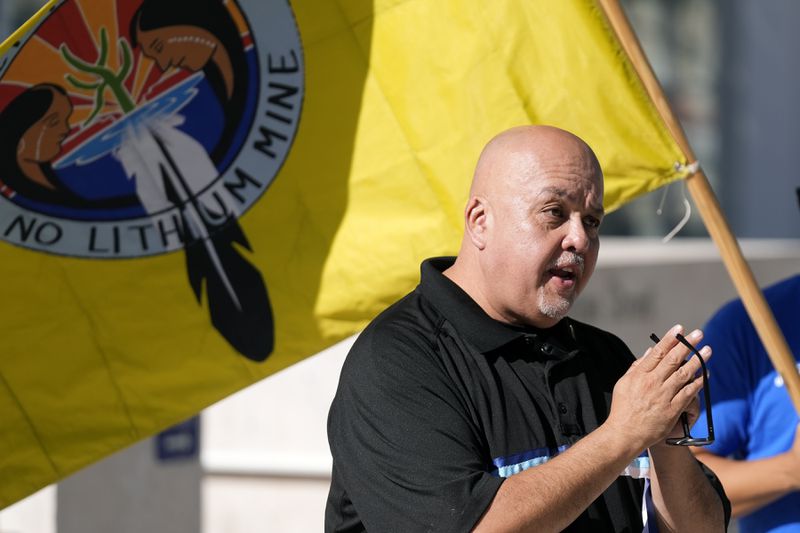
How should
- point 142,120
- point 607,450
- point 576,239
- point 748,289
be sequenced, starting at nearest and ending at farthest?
point 607,450
point 576,239
point 748,289
point 142,120

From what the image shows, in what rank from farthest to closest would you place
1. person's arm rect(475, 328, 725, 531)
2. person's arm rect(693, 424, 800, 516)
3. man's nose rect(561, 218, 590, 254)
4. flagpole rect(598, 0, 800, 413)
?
person's arm rect(693, 424, 800, 516), flagpole rect(598, 0, 800, 413), man's nose rect(561, 218, 590, 254), person's arm rect(475, 328, 725, 531)

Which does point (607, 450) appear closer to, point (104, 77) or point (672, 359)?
point (672, 359)

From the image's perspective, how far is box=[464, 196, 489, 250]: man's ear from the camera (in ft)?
8.43

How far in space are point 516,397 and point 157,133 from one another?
4.43ft

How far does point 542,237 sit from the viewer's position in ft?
8.13

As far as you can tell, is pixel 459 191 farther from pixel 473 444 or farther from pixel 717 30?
pixel 717 30

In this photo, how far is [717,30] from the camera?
1705 centimetres

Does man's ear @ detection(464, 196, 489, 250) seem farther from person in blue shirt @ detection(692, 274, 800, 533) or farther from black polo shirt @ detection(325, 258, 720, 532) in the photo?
person in blue shirt @ detection(692, 274, 800, 533)

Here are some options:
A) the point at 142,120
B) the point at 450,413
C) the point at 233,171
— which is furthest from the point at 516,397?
the point at 142,120

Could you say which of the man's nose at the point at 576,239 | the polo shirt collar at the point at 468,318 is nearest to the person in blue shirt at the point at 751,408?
the polo shirt collar at the point at 468,318

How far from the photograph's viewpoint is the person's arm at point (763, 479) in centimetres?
324

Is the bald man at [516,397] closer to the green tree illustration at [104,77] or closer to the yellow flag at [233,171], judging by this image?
the yellow flag at [233,171]

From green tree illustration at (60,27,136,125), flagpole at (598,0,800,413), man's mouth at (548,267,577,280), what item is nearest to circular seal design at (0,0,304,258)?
green tree illustration at (60,27,136,125)

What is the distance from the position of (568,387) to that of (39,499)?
10.5 feet
